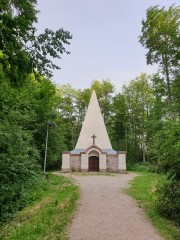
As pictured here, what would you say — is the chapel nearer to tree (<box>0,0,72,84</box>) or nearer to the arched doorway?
the arched doorway

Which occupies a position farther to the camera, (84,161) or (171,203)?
(84,161)

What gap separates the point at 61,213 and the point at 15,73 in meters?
4.60

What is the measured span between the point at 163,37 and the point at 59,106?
24.9m

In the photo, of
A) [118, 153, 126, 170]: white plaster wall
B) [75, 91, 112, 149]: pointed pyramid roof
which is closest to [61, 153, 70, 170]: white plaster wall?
[75, 91, 112, 149]: pointed pyramid roof

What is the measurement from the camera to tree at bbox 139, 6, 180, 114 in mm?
16188

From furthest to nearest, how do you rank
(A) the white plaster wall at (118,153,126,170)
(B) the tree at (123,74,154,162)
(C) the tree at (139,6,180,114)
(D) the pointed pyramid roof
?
1. (B) the tree at (123,74,154,162)
2. (D) the pointed pyramid roof
3. (A) the white plaster wall at (118,153,126,170)
4. (C) the tree at (139,6,180,114)

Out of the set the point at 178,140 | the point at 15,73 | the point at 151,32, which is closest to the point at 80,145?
the point at 151,32

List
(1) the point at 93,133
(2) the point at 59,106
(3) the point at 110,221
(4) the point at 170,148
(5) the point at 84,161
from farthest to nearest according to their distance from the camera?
(2) the point at 59,106, (1) the point at 93,133, (5) the point at 84,161, (4) the point at 170,148, (3) the point at 110,221

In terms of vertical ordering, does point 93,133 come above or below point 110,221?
above

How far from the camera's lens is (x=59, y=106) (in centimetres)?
3931

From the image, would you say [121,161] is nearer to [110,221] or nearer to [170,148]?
[170,148]

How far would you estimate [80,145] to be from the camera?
24844mm

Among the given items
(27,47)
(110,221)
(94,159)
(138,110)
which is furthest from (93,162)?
(27,47)

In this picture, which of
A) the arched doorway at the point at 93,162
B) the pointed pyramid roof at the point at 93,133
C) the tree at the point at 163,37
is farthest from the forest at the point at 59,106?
the arched doorway at the point at 93,162
